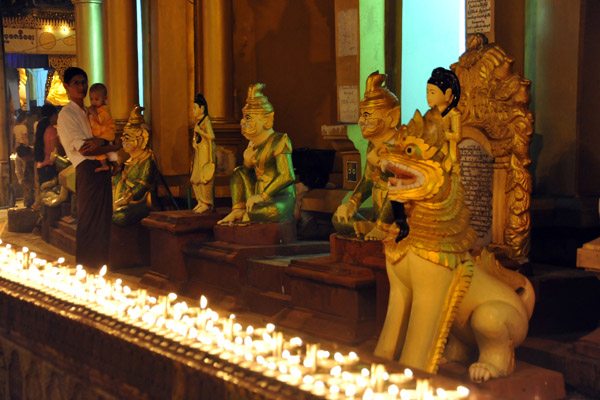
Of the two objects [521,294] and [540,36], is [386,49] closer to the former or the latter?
[540,36]

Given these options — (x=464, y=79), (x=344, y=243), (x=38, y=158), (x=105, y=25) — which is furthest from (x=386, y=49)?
(x=38, y=158)

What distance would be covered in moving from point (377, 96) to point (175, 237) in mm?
2289

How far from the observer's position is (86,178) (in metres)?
5.97

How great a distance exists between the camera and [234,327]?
351cm

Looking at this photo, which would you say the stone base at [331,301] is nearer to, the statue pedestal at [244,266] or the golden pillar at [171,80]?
the statue pedestal at [244,266]

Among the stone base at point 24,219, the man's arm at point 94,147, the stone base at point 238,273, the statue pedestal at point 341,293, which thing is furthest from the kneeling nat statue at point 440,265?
the stone base at point 24,219

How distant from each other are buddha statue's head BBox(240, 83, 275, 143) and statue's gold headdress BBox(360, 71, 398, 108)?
1300 millimetres

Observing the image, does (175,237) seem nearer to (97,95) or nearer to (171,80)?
(97,95)

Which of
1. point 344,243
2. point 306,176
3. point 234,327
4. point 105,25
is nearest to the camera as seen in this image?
point 234,327

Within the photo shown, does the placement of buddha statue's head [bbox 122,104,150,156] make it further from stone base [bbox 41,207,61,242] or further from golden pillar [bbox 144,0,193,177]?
stone base [bbox 41,207,61,242]

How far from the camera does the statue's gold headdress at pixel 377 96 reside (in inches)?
174

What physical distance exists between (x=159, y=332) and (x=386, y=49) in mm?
3607

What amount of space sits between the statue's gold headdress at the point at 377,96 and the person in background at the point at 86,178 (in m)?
2.29

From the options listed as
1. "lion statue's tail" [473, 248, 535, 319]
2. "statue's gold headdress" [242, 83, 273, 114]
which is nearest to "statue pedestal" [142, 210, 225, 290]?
"statue's gold headdress" [242, 83, 273, 114]
